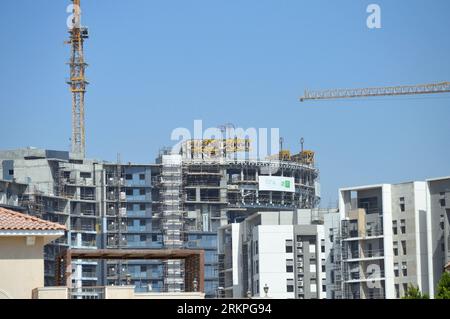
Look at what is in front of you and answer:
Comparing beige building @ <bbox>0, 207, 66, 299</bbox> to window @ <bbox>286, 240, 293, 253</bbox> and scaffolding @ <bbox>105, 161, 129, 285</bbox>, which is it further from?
scaffolding @ <bbox>105, 161, 129, 285</bbox>

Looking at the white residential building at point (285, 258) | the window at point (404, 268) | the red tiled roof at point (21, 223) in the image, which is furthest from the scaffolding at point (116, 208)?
the red tiled roof at point (21, 223)

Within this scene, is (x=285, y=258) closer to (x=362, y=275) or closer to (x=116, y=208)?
(x=362, y=275)

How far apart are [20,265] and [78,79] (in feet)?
355

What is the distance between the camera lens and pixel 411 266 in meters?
106

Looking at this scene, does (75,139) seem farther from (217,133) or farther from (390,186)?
(390,186)

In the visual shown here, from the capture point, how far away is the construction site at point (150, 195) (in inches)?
4961

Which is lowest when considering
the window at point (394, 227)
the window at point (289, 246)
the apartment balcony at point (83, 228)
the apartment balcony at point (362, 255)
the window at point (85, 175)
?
the apartment balcony at point (362, 255)

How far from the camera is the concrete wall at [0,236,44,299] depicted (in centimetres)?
2067

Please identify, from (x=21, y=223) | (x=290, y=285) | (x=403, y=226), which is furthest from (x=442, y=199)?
(x=21, y=223)

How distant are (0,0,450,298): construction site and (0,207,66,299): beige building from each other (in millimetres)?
99547

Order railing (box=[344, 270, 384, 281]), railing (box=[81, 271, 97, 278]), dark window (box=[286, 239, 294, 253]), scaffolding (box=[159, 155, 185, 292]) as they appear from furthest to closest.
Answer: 1. scaffolding (box=[159, 155, 185, 292])
2. railing (box=[81, 271, 97, 278])
3. dark window (box=[286, 239, 294, 253])
4. railing (box=[344, 270, 384, 281])

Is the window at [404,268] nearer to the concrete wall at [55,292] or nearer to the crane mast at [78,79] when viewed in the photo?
the crane mast at [78,79]

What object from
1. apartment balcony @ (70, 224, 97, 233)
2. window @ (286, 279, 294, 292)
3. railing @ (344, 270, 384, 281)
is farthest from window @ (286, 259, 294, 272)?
apartment balcony @ (70, 224, 97, 233)
